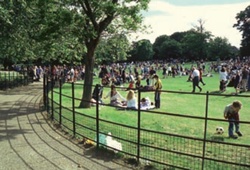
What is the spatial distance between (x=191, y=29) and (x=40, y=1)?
378ft

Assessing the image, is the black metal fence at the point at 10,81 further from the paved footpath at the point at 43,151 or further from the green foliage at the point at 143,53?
the green foliage at the point at 143,53

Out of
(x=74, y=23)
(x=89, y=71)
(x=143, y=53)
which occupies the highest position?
(x=143, y=53)

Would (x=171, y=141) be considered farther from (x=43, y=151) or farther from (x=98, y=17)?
(x=98, y=17)

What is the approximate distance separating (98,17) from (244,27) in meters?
99.4

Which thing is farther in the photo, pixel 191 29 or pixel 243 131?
pixel 191 29

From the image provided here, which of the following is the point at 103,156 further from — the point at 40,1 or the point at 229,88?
the point at 229,88

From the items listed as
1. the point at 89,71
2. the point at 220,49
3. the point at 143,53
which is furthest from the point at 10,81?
the point at 143,53

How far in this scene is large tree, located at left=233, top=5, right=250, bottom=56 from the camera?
314ft

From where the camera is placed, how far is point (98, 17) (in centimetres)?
1501

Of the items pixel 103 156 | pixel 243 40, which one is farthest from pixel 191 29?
pixel 103 156

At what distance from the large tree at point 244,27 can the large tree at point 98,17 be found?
86.3m

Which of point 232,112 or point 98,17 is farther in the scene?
point 98,17

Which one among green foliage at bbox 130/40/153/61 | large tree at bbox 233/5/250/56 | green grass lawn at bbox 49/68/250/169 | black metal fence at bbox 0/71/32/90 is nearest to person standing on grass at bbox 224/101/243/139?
green grass lawn at bbox 49/68/250/169

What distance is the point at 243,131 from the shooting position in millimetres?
10398
